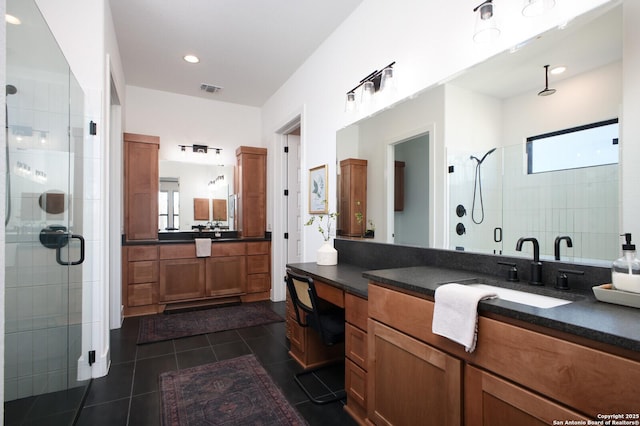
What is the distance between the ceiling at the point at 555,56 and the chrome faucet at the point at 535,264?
699 millimetres

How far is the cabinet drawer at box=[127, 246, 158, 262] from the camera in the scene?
3.76 m

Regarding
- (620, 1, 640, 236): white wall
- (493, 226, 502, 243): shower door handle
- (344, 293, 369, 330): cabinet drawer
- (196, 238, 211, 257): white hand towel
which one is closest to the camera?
(620, 1, 640, 236): white wall

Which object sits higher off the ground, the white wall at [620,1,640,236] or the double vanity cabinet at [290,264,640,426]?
the white wall at [620,1,640,236]

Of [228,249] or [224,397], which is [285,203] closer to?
[228,249]

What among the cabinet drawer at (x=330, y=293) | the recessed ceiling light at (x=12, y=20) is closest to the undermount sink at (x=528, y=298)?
the cabinet drawer at (x=330, y=293)

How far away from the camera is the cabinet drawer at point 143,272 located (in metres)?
3.77

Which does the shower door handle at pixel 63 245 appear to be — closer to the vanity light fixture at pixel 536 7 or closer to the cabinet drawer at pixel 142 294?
the cabinet drawer at pixel 142 294

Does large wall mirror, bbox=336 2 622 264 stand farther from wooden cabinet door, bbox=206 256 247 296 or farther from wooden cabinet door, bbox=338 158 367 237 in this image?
wooden cabinet door, bbox=206 256 247 296

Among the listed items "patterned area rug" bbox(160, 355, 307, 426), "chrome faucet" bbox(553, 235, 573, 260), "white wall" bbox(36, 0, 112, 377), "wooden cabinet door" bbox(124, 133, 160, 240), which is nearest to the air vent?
"wooden cabinet door" bbox(124, 133, 160, 240)

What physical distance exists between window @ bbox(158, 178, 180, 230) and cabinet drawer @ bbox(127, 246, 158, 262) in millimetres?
566

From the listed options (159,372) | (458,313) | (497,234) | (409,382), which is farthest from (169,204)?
(458,313)

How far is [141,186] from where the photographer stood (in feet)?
12.9

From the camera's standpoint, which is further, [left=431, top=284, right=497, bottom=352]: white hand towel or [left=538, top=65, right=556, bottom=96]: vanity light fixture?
[left=538, top=65, right=556, bottom=96]: vanity light fixture

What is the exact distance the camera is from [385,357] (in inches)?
61.2
